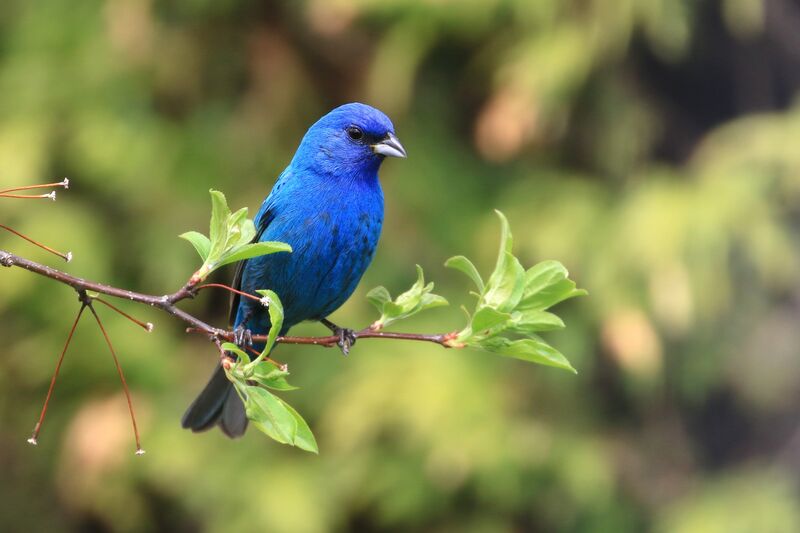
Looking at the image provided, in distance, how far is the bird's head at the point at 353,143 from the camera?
2725 millimetres

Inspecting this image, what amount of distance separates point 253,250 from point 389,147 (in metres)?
1.07

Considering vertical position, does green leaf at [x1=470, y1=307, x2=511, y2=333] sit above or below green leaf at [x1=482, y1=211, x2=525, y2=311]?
below

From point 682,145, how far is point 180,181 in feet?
7.75

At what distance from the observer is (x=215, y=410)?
108 inches

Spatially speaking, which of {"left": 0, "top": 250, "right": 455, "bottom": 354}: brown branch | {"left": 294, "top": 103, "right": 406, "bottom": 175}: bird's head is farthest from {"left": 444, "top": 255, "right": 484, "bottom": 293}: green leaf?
{"left": 294, "top": 103, "right": 406, "bottom": 175}: bird's head

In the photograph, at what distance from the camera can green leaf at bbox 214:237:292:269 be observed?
170 centimetres

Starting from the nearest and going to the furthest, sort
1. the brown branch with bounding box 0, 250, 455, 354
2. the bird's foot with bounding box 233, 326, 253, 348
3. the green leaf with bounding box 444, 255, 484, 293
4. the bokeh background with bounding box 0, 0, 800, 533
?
1. the brown branch with bounding box 0, 250, 455, 354
2. the green leaf with bounding box 444, 255, 484, 293
3. the bird's foot with bounding box 233, 326, 253, 348
4. the bokeh background with bounding box 0, 0, 800, 533

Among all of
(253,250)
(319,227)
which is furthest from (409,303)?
(319,227)

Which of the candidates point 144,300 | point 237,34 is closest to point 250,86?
point 237,34

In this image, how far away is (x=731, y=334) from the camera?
14.8 feet

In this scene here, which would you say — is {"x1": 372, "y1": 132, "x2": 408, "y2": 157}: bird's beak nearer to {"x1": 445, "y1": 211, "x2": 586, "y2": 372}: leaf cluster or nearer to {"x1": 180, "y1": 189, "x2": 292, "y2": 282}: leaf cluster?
{"x1": 445, "y1": 211, "x2": 586, "y2": 372}: leaf cluster

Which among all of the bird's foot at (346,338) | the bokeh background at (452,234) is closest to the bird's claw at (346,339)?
the bird's foot at (346,338)

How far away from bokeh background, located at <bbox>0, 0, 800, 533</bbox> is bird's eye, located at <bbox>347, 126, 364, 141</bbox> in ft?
5.48

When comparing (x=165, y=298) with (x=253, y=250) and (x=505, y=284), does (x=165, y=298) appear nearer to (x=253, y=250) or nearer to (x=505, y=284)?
(x=253, y=250)
